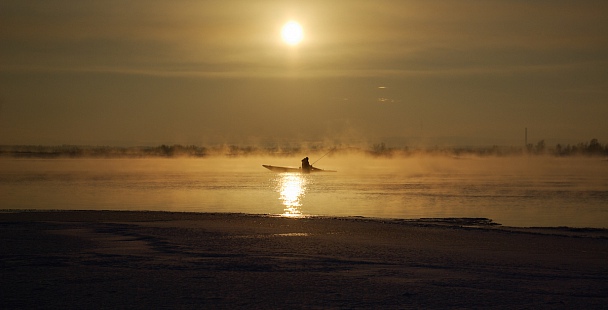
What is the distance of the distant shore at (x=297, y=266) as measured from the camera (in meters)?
12.3

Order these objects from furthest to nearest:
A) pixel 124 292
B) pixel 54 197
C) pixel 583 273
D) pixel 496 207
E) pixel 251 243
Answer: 1. pixel 54 197
2. pixel 496 207
3. pixel 251 243
4. pixel 583 273
5. pixel 124 292

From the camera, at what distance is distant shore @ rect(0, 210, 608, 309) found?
12.3 meters

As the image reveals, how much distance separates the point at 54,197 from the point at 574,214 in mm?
30695

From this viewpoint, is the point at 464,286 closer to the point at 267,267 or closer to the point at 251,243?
the point at 267,267

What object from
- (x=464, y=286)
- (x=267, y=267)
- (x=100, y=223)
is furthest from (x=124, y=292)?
(x=100, y=223)

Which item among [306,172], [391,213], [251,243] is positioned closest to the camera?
[251,243]

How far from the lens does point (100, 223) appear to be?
25125 millimetres

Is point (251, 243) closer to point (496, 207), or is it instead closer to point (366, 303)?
point (366, 303)

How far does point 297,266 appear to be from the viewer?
15719mm

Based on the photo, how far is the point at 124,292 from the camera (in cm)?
1272

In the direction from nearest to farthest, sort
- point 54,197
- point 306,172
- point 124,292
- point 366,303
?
1. point 366,303
2. point 124,292
3. point 54,197
4. point 306,172

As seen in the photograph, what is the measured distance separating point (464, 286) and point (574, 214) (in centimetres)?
2485

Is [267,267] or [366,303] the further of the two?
[267,267]

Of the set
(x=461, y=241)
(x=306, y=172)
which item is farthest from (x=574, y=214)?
(x=306, y=172)
